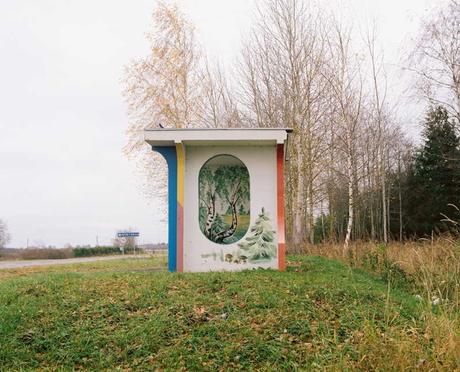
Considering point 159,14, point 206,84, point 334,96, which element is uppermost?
point 159,14

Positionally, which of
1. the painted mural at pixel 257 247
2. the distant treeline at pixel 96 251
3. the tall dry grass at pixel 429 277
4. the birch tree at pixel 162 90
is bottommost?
the distant treeline at pixel 96 251

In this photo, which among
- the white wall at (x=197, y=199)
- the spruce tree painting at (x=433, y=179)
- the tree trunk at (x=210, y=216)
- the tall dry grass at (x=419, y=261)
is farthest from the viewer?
the spruce tree painting at (x=433, y=179)

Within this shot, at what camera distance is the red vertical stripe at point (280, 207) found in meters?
9.01

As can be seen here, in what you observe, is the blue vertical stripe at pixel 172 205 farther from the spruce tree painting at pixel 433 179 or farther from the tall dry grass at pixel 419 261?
the spruce tree painting at pixel 433 179

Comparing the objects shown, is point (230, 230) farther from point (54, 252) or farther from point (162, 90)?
point (54, 252)

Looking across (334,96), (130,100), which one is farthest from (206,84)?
(334,96)

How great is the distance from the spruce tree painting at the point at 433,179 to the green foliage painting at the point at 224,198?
1686 cm

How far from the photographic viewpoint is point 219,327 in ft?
16.7

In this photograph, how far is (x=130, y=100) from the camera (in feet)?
65.3

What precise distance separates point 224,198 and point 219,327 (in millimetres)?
4932

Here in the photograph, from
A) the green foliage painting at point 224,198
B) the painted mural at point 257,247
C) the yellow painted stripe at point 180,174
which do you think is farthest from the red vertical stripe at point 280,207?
the yellow painted stripe at point 180,174

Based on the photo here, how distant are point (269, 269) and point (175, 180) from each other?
2849 mm

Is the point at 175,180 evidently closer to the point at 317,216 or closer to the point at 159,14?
the point at 159,14

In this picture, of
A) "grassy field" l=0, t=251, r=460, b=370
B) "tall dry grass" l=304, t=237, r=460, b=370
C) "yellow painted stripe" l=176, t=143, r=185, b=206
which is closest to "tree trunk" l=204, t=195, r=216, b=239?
"yellow painted stripe" l=176, t=143, r=185, b=206
